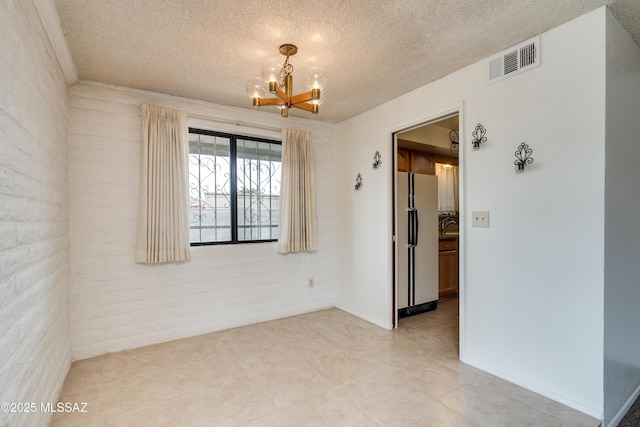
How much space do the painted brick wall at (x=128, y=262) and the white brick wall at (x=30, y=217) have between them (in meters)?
0.38

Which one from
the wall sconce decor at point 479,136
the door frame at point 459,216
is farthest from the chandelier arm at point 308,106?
the wall sconce decor at point 479,136

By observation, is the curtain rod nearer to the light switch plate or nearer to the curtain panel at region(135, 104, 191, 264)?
the curtain panel at region(135, 104, 191, 264)

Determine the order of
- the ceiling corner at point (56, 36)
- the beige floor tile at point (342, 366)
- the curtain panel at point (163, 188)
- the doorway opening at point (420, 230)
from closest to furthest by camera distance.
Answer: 1. the ceiling corner at point (56, 36)
2. the beige floor tile at point (342, 366)
3. the curtain panel at point (163, 188)
4. the doorway opening at point (420, 230)

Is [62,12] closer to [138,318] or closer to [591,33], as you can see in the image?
[138,318]

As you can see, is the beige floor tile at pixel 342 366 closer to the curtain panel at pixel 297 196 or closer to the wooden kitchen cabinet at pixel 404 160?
the curtain panel at pixel 297 196

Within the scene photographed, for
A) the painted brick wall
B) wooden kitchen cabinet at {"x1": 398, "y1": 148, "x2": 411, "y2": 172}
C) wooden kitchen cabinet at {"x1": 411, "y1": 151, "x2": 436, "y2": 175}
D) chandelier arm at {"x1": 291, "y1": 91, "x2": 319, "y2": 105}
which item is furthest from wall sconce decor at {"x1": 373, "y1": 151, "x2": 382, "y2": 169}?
chandelier arm at {"x1": 291, "y1": 91, "x2": 319, "y2": 105}

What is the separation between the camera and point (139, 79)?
2.80 meters

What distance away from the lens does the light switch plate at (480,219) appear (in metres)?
2.45

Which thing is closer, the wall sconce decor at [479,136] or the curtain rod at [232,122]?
the wall sconce decor at [479,136]

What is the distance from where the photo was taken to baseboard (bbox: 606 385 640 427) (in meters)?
1.96

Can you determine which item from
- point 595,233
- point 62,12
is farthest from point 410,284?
point 62,12

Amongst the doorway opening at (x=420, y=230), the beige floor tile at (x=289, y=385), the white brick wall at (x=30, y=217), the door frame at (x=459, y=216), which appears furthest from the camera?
the doorway opening at (x=420, y=230)

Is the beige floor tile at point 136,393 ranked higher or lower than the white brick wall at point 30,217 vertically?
lower

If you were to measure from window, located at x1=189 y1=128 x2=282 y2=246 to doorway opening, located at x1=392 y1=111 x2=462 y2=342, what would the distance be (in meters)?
1.49
